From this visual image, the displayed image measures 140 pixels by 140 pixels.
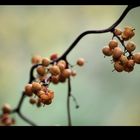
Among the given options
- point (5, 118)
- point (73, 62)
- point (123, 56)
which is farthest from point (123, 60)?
point (73, 62)

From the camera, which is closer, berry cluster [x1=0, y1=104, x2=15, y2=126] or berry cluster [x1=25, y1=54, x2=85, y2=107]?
berry cluster [x1=25, y1=54, x2=85, y2=107]

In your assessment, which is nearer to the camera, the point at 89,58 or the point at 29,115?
the point at 29,115

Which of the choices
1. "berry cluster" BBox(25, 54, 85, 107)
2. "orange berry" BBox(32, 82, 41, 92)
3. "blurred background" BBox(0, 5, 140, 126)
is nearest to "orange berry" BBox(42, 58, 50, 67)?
"berry cluster" BBox(25, 54, 85, 107)

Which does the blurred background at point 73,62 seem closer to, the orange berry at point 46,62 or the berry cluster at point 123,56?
the orange berry at point 46,62

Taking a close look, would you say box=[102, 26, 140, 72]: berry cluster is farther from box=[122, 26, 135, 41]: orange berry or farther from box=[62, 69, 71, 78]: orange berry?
box=[62, 69, 71, 78]: orange berry

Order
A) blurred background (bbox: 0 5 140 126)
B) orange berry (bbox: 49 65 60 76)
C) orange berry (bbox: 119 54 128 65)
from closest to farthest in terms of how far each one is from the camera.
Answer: orange berry (bbox: 119 54 128 65), orange berry (bbox: 49 65 60 76), blurred background (bbox: 0 5 140 126)

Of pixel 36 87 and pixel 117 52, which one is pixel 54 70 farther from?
pixel 117 52
